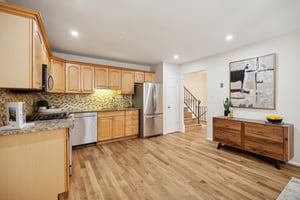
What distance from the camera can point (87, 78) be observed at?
395 centimetres

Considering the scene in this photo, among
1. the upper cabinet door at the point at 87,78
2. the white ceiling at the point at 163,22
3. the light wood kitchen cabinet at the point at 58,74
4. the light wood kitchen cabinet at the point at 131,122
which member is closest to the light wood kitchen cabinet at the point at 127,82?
the light wood kitchen cabinet at the point at 131,122

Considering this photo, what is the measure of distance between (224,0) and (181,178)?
2637 mm

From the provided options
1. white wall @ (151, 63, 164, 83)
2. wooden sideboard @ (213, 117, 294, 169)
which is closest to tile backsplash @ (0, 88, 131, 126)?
white wall @ (151, 63, 164, 83)

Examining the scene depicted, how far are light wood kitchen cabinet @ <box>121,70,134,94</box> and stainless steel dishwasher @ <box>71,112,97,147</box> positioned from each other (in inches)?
Answer: 51.1

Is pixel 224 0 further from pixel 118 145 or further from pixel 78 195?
pixel 118 145

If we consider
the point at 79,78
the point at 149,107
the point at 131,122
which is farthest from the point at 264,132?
the point at 79,78

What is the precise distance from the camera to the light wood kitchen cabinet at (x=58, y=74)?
3252 mm

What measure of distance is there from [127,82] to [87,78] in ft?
4.05

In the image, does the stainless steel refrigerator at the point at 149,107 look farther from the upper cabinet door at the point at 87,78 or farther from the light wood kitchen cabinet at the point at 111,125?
the upper cabinet door at the point at 87,78

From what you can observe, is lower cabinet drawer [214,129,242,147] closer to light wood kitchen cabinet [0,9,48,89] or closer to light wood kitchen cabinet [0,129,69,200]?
light wood kitchen cabinet [0,129,69,200]

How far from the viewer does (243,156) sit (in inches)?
121

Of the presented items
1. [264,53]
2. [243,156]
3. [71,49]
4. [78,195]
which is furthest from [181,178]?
[71,49]

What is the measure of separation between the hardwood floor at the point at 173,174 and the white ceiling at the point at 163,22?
8.37 ft

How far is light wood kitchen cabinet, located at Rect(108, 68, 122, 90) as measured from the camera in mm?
4312
